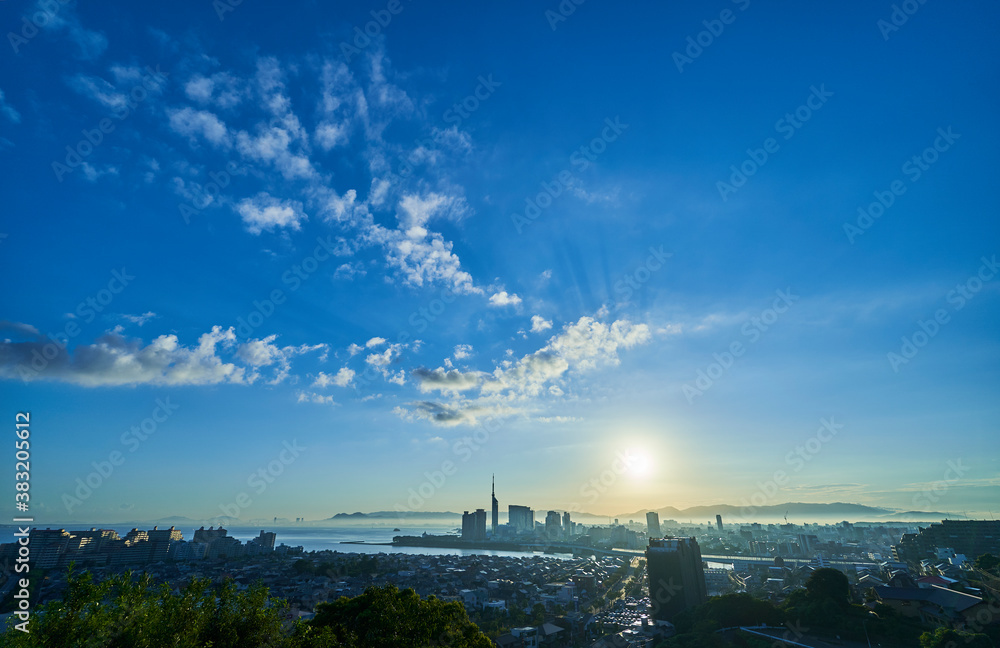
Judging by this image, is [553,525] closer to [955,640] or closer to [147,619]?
[955,640]

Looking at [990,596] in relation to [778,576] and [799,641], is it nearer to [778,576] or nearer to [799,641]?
[799,641]

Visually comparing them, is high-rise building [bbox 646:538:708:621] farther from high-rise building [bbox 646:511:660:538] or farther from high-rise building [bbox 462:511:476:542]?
high-rise building [bbox 462:511:476:542]

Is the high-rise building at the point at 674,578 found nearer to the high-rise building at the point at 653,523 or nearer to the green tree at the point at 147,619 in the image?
the green tree at the point at 147,619

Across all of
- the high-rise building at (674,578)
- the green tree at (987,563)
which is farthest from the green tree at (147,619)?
the green tree at (987,563)

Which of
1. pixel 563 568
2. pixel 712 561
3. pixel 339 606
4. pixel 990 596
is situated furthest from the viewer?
pixel 712 561

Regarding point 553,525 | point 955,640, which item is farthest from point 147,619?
point 553,525

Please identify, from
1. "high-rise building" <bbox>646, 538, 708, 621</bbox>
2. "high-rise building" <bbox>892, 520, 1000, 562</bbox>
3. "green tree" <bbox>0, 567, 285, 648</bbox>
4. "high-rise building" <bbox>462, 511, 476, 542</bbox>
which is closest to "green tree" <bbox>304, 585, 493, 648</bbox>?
"green tree" <bbox>0, 567, 285, 648</bbox>

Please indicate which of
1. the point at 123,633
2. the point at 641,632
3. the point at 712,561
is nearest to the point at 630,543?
the point at 712,561
